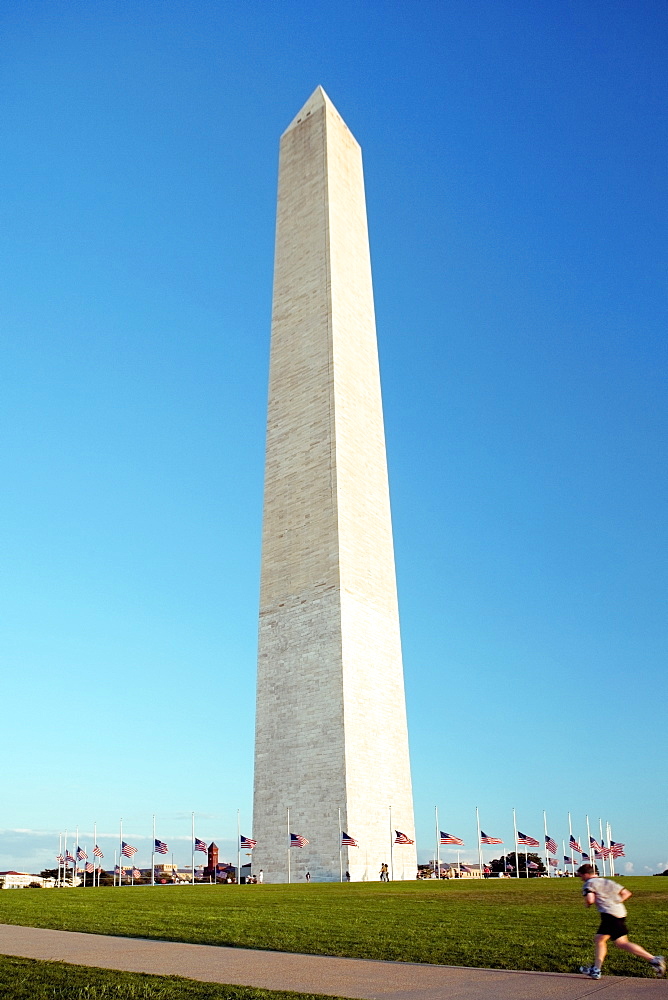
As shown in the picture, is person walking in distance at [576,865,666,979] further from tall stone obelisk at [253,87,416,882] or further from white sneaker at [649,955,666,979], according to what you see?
tall stone obelisk at [253,87,416,882]

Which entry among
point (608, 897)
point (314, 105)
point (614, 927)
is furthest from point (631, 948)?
point (314, 105)

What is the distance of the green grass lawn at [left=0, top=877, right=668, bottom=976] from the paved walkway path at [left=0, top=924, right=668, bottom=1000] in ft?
2.27

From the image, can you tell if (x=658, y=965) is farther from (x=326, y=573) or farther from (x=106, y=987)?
(x=326, y=573)

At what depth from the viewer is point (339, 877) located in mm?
36219

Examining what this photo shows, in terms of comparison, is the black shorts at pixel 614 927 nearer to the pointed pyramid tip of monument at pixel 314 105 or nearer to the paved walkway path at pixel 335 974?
the paved walkway path at pixel 335 974

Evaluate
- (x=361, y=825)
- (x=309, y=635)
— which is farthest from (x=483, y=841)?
(x=309, y=635)

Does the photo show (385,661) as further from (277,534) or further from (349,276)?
(349,276)

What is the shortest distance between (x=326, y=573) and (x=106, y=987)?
31650 mm

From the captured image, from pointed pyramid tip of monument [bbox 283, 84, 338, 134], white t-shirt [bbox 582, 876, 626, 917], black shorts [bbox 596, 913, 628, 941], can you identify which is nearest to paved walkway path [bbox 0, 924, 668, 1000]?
black shorts [bbox 596, 913, 628, 941]

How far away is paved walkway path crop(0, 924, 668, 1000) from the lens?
9.18m

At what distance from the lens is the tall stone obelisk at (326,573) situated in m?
38.1

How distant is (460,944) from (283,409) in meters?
34.9

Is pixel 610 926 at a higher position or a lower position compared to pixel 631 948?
higher

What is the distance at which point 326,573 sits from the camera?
40.8m
